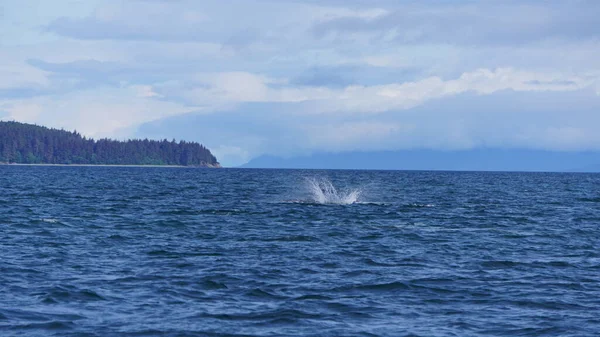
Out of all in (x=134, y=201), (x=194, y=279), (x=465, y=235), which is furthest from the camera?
(x=134, y=201)

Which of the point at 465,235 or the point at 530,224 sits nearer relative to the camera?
the point at 465,235

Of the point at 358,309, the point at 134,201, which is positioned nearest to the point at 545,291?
the point at 358,309


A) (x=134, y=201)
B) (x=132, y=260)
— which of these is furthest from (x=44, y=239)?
(x=134, y=201)

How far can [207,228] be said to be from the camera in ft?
122

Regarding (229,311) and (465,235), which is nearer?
(229,311)

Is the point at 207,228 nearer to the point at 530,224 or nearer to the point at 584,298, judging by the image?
the point at 530,224

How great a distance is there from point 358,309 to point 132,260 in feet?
31.4

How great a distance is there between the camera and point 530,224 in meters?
42.2

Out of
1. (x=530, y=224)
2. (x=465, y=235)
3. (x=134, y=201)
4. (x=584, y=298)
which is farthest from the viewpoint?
(x=134, y=201)

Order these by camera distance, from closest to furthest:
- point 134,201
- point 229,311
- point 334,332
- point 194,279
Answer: point 334,332, point 229,311, point 194,279, point 134,201

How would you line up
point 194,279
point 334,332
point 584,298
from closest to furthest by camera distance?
point 334,332 < point 584,298 < point 194,279

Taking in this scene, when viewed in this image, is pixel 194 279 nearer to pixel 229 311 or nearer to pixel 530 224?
pixel 229 311

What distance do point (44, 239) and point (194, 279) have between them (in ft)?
37.2

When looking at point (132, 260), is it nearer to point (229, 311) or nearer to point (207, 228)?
point (229, 311)
